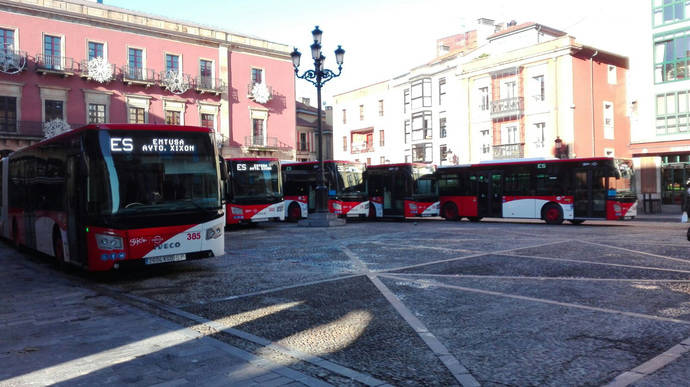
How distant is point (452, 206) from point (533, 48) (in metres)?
15.5

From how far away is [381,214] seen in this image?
26.1 metres

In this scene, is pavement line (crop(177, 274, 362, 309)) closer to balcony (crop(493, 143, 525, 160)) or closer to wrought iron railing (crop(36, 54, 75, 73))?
balcony (crop(493, 143, 525, 160))

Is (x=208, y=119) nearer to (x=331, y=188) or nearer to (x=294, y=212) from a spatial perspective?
(x=294, y=212)

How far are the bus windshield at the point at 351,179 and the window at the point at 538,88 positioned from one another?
1575 centimetres

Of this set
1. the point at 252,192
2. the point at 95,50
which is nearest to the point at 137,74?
the point at 95,50

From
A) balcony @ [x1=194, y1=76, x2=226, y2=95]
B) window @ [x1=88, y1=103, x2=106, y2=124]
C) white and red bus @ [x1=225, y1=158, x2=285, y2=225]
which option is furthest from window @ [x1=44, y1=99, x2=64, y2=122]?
white and red bus @ [x1=225, y1=158, x2=285, y2=225]

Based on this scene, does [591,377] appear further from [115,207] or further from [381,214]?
[381,214]

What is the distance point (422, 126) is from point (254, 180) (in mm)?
25468

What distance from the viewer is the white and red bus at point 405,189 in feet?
82.3

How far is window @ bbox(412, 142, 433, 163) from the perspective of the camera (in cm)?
4411

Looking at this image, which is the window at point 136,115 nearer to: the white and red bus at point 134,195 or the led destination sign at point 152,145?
the white and red bus at point 134,195

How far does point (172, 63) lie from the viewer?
37562 millimetres

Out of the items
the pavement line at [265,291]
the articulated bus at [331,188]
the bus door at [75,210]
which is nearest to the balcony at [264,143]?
the articulated bus at [331,188]

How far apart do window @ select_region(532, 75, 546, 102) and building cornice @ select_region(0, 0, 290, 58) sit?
1953 centimetres
